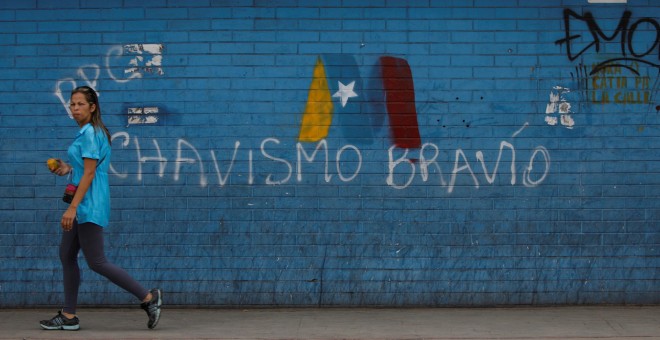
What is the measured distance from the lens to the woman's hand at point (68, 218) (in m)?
6.74

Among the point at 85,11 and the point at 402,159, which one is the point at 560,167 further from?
the point at 85,11

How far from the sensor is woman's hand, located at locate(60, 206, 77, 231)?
22.1 feet

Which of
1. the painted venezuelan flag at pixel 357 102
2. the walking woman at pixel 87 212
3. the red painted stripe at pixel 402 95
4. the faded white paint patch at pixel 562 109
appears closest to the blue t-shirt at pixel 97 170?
the walking woman at pixel 87 212

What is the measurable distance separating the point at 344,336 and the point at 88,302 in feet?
7.56

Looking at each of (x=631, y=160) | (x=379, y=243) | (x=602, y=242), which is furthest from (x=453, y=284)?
(x=631, y=160)

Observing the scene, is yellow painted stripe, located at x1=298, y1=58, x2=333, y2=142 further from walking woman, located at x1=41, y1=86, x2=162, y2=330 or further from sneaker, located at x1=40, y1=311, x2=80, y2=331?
sneaker, located at x1=40, y1=311, x2=80, y2=331

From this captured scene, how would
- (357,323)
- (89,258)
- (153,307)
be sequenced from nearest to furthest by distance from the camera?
(89,258), (153,307), (357,323)

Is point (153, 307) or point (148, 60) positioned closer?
point (153, 307)

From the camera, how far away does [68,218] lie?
265 inches

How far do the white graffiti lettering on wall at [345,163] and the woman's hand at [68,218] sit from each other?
1.26m

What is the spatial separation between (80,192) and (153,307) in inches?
38.2

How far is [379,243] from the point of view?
8047mm

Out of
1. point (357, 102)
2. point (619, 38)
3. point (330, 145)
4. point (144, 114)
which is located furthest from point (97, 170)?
point (619, 38)

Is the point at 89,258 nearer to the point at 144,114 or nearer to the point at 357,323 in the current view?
the point at 144,114
